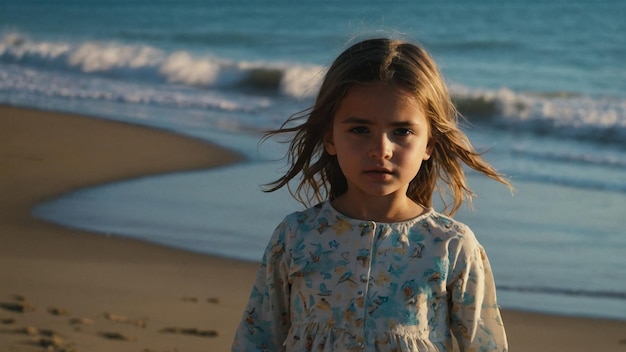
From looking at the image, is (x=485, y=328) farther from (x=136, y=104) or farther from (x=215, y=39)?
(x=215, y=39)

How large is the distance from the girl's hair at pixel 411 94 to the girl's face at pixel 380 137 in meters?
0.03

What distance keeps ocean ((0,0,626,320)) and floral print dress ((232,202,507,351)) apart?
705 millimetres

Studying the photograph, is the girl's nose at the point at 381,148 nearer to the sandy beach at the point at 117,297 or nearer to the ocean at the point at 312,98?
the ocean at the point at 312,98

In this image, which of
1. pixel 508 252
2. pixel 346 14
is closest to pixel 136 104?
pixel 508 252

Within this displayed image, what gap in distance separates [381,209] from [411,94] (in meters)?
0.32

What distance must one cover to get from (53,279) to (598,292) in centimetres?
272

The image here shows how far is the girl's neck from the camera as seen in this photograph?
3.51 meters

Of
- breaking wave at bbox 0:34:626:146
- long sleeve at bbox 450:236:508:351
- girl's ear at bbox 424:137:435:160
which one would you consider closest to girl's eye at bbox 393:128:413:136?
girl's ear at bbox 424:137:435:160

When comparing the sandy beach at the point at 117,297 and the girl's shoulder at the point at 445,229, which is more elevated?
the girl's shoulder at the point at 445,229

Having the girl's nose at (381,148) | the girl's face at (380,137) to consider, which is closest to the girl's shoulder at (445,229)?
the girl's face at (380,137)

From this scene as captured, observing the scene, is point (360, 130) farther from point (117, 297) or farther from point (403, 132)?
point (117, 297)

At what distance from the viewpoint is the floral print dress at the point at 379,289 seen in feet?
11.0

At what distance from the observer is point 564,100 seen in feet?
47.7

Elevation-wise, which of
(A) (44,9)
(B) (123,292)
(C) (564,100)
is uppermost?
(A) (44,9)
